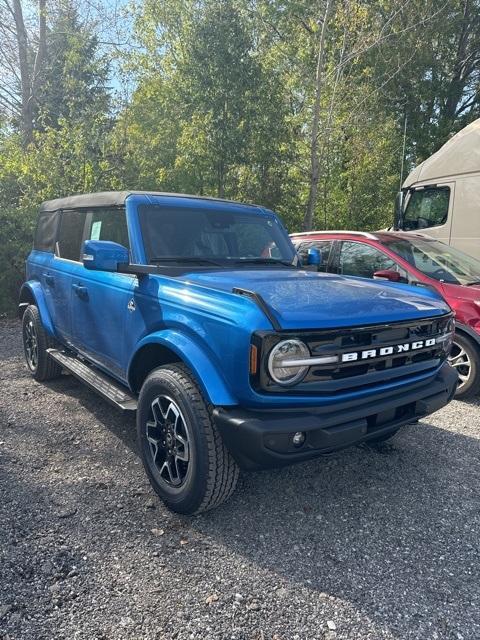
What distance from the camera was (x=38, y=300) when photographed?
4.97 meters

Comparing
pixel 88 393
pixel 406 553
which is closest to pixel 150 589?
pixel 406 553

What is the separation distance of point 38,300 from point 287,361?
3575 millimetres

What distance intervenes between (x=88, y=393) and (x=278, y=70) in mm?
9906

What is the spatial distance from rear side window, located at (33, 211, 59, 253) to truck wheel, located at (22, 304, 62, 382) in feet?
2.27

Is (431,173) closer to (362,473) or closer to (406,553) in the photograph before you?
(362,473)

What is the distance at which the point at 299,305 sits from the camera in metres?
2.50

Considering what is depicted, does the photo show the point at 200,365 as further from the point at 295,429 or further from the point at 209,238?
the point at 209,238

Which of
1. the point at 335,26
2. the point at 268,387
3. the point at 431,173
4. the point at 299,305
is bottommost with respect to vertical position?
the point at 268,387

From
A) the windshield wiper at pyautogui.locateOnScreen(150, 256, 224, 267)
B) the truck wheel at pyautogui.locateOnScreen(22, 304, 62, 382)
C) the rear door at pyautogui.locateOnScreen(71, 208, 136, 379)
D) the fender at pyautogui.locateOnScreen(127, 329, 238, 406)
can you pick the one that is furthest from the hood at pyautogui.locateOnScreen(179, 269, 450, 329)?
the truck wheel at pyautogui.locateOnScreen(22, 304, 62, 382)

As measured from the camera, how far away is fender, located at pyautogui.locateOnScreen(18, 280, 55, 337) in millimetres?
4785

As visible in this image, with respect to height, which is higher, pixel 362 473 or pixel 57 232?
pixel 57 232

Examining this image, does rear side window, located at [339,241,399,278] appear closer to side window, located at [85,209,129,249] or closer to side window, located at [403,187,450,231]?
side window, located at [85,209,129,249]

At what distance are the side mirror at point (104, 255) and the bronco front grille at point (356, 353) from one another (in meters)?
1.30

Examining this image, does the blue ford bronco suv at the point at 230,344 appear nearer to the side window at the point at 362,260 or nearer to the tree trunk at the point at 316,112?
the side window at the point at 362,260
